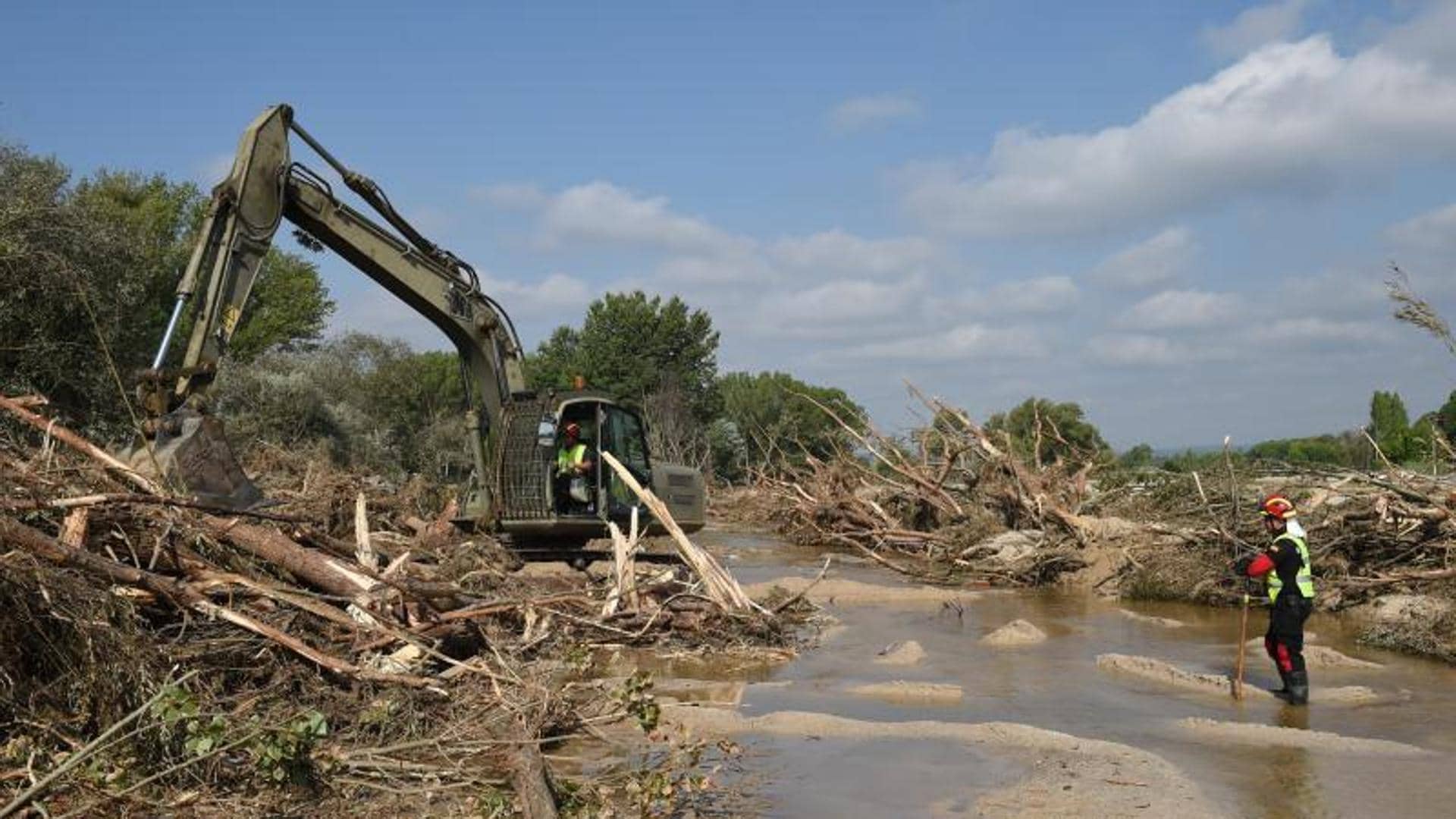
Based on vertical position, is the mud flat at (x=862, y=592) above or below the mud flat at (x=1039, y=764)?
above

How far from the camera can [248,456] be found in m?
17.7

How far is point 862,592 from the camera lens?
14.9m

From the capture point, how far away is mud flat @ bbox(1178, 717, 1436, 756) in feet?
24.0

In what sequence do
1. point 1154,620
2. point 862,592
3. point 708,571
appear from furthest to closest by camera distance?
point 862,592 → point 1154,620 → point 708,571

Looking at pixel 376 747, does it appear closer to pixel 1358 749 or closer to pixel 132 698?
pixel 132 698

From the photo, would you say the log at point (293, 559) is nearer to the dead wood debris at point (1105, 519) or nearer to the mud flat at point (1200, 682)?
the mud flat at point (1200, 682)

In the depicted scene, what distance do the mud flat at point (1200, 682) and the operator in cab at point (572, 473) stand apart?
19.3 ft

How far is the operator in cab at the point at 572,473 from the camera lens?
44.9 feet

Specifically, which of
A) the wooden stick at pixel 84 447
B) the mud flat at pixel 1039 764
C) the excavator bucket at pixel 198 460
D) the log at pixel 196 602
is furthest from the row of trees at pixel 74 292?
the mud flat at pixel 1039 764

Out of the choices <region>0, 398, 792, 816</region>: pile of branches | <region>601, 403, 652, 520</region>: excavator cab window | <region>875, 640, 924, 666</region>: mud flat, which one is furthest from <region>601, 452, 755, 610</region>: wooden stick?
<region>601, 403, 652, 520</region>: excavator cab window

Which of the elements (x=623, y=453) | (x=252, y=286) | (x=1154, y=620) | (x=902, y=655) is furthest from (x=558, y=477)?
(x=1154, y=620)

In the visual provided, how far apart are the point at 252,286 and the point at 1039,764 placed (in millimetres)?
8210

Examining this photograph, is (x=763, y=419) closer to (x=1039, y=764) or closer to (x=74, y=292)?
(x=74, y=292)

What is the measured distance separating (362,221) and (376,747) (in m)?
8.23
